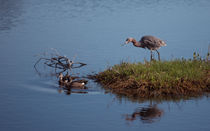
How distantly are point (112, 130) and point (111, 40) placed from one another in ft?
31.0

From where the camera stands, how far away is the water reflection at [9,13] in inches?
909

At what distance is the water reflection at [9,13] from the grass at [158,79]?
10028 mm

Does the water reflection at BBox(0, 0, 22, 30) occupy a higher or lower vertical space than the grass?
higher

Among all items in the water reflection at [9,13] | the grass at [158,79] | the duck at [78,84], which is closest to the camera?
the grass at [158,79]

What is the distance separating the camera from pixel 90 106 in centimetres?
1148

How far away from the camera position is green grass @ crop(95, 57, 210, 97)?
40.3 ft

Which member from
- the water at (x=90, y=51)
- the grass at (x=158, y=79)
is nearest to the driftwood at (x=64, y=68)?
the water at (x=90, y=51)

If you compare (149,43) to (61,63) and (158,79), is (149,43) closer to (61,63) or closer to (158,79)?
(61,63)

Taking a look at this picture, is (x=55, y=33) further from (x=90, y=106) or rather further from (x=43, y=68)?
(x=90, y=106)

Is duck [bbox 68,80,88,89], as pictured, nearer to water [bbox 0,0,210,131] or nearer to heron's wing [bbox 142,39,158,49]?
water [bbox 0,0,210,131]

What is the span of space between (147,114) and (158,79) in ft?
5.96

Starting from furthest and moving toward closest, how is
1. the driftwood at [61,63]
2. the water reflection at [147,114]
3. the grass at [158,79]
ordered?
1. the driftwood at [61,63]
2. the grass at [158,79]
3. the water reflection at [147,114]

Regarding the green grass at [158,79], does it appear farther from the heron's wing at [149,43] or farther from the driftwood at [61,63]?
the driftwood at [61,63]

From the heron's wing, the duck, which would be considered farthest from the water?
the heron's wing
